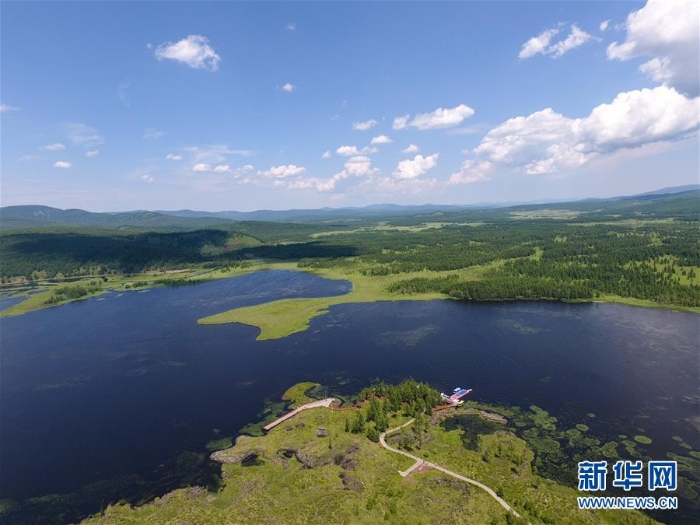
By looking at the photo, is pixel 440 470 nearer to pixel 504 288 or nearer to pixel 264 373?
pixel 264 373

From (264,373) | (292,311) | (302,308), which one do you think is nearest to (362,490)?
(264,373)

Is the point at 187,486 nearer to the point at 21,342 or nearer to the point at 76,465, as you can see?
the point at 76,465

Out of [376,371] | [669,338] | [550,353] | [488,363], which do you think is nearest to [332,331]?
[376,371]

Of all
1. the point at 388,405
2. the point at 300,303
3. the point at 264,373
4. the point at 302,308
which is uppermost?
the point at 300,303

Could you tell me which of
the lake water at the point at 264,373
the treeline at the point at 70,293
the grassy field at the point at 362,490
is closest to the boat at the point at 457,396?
the lake water at the point at 264,373

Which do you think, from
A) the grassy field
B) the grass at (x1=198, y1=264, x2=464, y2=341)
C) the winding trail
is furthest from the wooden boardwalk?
the grass at (x1=198, y1=264, x2=464, y2=341)

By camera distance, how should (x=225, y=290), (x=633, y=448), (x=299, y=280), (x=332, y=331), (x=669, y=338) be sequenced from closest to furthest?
(x=633, y=448), (x=669, y=338), (x=332, y=331), (x=225, y=290), (x=299, y=280)
